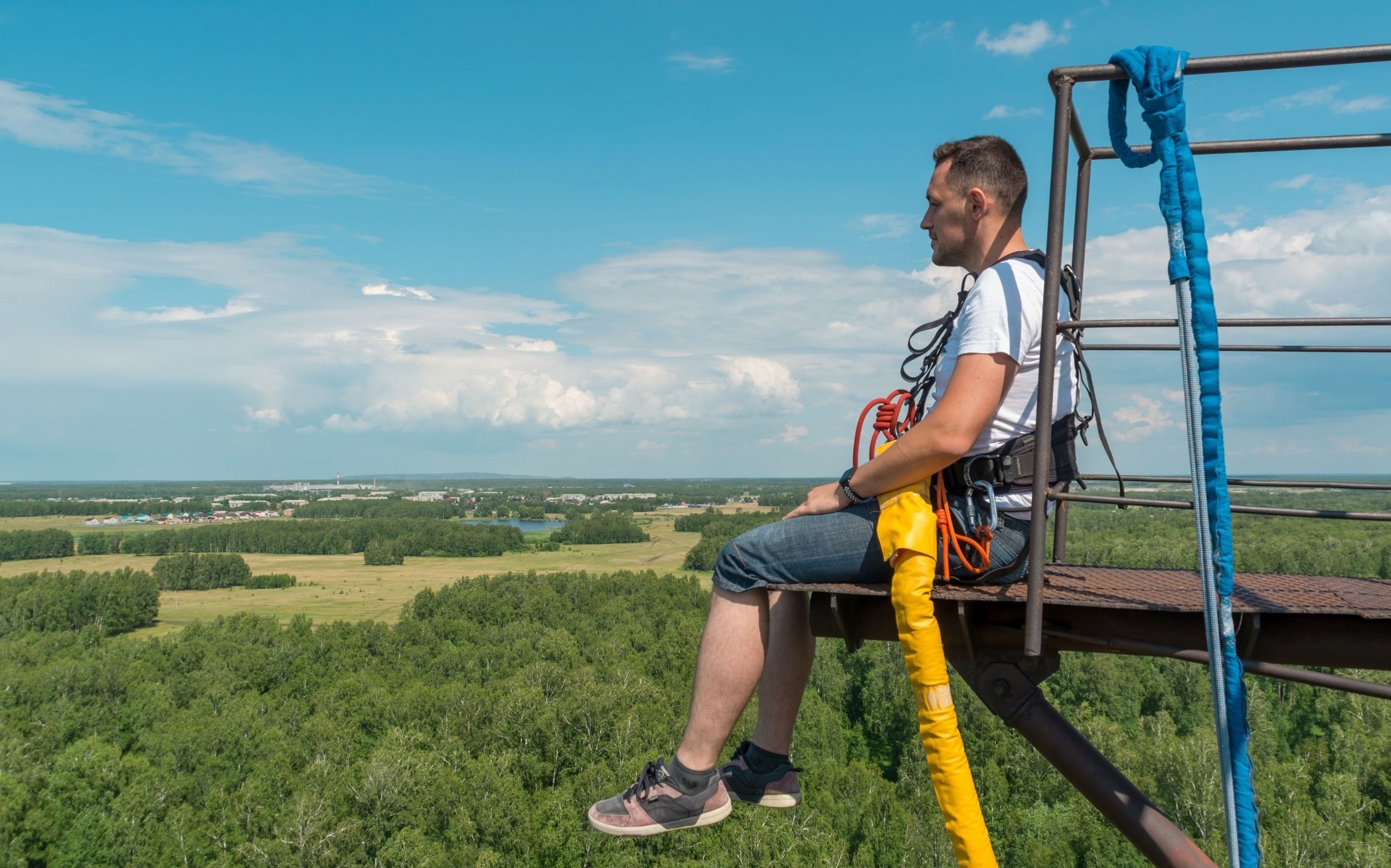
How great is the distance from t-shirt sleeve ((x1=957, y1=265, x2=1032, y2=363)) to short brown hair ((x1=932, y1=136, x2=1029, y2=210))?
499 mm

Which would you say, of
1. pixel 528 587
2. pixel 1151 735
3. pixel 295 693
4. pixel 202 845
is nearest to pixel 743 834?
pixel 202 845

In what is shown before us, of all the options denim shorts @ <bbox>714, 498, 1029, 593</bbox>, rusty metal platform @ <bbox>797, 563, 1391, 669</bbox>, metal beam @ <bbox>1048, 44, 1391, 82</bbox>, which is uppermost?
A: metal beam @ <bbox>1048, 44, 1391, 82</bbox>

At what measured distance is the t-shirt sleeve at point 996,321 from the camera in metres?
3.50

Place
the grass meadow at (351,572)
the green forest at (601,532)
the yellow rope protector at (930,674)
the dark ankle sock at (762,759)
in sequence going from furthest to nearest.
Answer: the green forest at (601,532) < the grass meadow at (351,572) < the dark ankle sock at (762,759) < the yellow rope protector at (930,674)

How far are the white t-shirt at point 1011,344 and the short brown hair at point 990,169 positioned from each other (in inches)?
14.5

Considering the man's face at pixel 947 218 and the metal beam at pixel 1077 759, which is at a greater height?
the man's face at pixel 947 218

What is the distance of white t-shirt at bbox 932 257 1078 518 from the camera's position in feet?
11.5

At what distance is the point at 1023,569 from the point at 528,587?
276 feet

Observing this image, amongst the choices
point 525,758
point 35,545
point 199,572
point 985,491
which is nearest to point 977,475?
point 985,491

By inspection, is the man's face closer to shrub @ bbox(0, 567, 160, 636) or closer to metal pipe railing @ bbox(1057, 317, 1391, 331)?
metal pipe railing @ bbox(1057, 317, 1391, 331)

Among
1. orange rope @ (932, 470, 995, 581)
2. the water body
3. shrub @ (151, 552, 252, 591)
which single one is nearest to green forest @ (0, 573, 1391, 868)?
orange rope @ (932, 470, 995, 581)

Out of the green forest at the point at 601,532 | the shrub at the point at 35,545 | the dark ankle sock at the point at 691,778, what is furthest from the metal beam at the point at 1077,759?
the shrub at the point at 35,545

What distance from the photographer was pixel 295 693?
189 ft

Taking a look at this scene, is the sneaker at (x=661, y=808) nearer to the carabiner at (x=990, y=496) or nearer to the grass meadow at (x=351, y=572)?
the carabiner at (x=990, y=496)
